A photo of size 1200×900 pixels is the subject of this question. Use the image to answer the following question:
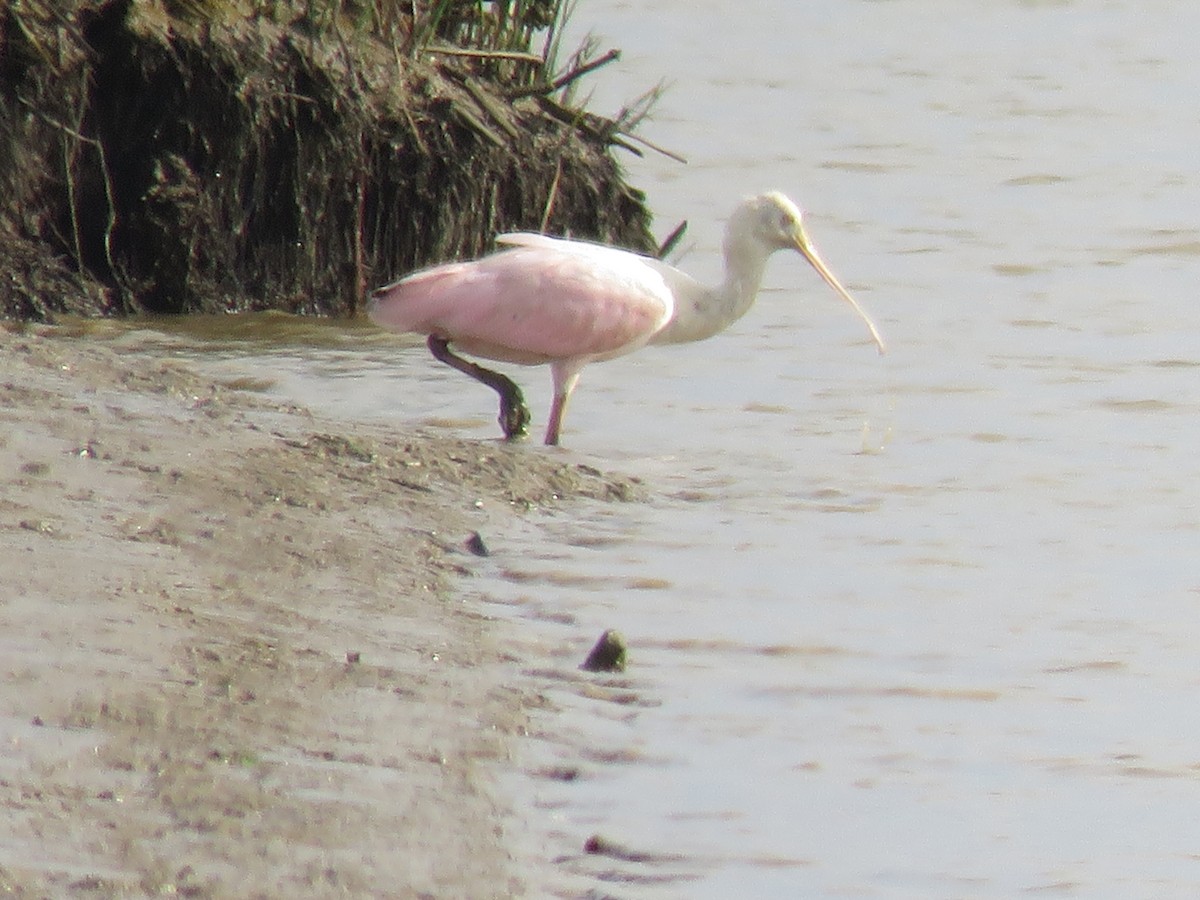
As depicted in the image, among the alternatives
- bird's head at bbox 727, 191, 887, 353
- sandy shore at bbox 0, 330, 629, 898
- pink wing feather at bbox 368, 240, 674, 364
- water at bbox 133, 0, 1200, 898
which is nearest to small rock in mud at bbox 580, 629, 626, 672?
water at bbox 133, 0, 1200, 898

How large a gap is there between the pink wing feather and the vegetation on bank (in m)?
1.78

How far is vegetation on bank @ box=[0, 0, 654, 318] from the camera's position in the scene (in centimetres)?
887

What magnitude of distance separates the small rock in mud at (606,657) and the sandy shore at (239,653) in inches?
7.7

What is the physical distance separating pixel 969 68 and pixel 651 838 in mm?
14399

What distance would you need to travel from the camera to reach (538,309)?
25.0ft

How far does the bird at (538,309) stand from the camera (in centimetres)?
762

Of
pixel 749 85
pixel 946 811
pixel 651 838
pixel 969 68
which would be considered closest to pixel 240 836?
pixel 651 838

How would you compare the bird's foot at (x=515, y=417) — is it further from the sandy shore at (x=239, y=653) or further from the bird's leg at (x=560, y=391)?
the sandy shore at (x=239, y=653)

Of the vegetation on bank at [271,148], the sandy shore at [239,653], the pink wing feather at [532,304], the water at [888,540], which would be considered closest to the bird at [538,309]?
the pink wing feather at [532,304]

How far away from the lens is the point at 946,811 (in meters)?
4.48

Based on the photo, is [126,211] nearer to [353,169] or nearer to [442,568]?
[353,169]

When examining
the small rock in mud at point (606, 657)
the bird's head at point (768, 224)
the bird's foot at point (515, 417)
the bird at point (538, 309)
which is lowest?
the bird's foot at point (515, 417)

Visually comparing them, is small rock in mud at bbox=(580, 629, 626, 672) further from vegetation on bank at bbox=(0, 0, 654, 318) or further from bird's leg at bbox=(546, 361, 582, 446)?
vegetation on bank at bbox=(0, 0, 654, 318)

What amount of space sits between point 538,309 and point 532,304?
3cm
